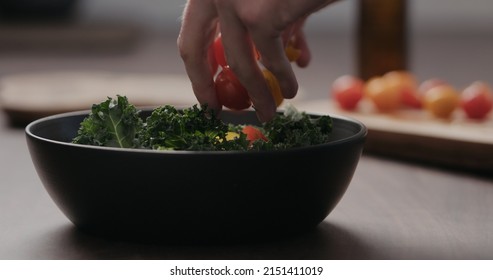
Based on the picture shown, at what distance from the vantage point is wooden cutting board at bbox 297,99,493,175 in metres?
1.73

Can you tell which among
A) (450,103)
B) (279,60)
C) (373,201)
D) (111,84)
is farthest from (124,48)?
(279,60)

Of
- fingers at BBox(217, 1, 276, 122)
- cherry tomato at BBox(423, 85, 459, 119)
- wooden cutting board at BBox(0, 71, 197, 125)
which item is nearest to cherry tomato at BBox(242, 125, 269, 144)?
fingers at BBox(217, 1, 276, 122)

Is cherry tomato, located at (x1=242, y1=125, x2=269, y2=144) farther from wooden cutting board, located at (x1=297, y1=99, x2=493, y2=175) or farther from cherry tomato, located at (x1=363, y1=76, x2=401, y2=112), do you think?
cherry tomato, located at (x1=363, y1=76, x2=401, y2=112)

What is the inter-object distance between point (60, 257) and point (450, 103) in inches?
46.7

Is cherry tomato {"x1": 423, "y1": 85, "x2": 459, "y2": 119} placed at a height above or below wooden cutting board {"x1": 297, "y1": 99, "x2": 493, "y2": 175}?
above

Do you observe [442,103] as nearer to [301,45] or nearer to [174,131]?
[301,45]

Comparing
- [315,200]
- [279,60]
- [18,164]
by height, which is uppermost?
[279,60]

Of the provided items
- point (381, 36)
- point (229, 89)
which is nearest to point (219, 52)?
point (229, 89)

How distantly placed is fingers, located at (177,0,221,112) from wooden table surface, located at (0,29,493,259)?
0.22m

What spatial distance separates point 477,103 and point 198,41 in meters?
1.09

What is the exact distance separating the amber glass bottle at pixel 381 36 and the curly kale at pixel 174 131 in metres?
1.27

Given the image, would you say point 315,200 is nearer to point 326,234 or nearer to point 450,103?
point 326,234

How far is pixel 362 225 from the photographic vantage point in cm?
132

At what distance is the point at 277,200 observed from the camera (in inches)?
43.7
